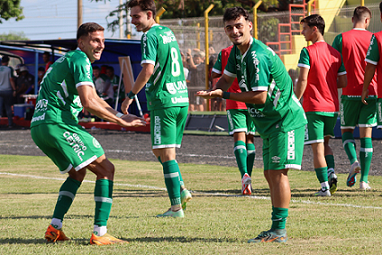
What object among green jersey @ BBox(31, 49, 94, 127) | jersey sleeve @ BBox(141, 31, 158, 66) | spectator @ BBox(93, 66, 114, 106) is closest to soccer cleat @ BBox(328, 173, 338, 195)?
jersey sleeve @ BBox(141, 31, 158, 66)

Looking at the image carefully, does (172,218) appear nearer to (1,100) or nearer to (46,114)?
(46,114)

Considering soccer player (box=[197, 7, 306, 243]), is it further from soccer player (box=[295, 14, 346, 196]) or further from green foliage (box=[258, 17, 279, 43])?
green foliage (box=[258, 17, 279, 43])

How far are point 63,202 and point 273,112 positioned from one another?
6.51 feet

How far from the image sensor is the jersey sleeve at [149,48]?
611 centimetres

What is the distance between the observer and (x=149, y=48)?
6168mm

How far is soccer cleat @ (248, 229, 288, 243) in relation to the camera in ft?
15.5

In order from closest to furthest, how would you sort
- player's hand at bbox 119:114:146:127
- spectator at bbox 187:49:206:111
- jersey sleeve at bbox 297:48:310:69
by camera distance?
player's hand at bbox 119:114:146:127 < jersey sleeve at bbox 297:48:310:69 < spectator at bbox 187:49:206:111

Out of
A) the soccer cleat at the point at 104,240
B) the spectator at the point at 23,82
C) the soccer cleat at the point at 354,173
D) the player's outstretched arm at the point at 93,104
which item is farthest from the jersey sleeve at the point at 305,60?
the spectator at the point at 23,82

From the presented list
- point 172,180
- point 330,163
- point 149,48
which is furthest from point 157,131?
point 330,163

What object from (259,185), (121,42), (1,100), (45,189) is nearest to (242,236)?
(259,185)

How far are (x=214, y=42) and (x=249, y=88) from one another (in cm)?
1389

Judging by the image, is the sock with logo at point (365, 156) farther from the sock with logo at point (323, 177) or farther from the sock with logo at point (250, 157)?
the sock with logo at point (250, 157)

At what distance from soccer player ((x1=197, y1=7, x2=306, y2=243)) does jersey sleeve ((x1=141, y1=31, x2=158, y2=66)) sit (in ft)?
4.79

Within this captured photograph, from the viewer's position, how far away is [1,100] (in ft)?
80.1
